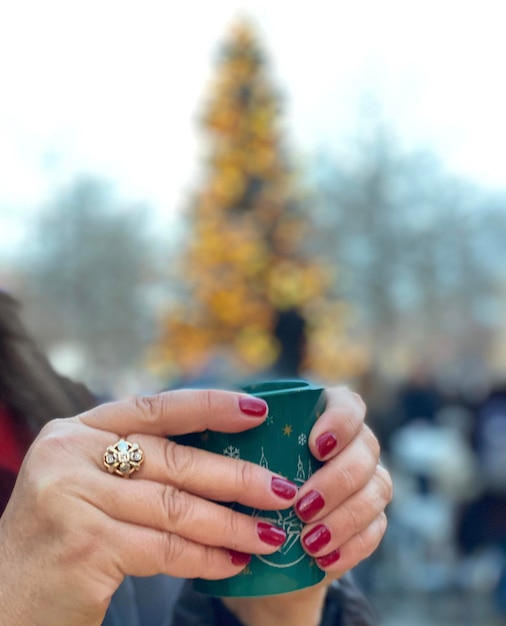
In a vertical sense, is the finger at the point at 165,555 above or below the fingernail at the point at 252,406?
below

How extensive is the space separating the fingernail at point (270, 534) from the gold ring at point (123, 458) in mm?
111

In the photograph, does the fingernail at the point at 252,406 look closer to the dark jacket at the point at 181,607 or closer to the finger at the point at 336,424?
the finger at the point at 336,424

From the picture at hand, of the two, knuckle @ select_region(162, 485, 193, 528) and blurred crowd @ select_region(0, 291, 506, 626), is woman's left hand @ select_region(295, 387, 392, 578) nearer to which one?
knuckle @ select_region(162, 485, 193, 528)

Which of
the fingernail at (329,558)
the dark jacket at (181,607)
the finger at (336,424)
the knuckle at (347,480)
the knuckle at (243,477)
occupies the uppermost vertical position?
the finger at (336,424)

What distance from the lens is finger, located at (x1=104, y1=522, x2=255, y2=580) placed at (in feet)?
1.85

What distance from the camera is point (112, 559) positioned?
562 mm

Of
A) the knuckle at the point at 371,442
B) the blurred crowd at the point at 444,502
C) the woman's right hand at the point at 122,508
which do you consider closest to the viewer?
the woman's right hand at the point at 122,508

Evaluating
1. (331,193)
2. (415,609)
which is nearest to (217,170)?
(331,193)

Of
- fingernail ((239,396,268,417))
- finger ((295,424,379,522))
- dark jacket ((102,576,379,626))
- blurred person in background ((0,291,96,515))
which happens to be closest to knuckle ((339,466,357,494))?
finger ((295,424,379,522))

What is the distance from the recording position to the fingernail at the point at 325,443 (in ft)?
2.10

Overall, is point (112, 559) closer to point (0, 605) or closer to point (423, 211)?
point (0, 605)

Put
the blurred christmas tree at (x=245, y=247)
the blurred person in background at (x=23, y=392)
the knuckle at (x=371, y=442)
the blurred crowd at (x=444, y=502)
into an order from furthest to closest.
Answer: the blurred christmas tree at (x=245, y=247) < the blurred crowd at (x=444, y=502) < the blurred person in background at (x=23, y=392) < the knuckle at (x=371, y=442)

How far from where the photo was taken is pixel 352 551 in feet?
2.20

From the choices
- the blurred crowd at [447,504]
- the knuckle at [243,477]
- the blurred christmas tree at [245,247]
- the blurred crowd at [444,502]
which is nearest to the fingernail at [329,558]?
the knuckle at [243,477]
